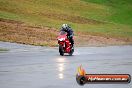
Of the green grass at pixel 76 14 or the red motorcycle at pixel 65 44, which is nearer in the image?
the red motorcycle at pixel 65 44

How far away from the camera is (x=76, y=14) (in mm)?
75125

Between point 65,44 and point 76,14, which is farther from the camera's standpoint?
point 76,14

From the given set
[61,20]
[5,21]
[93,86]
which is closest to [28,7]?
[61,20]

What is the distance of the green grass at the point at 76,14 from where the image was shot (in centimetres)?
6139

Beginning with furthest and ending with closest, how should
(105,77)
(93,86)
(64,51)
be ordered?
1. (64,51)
2. (93,86)
3. (105,77)

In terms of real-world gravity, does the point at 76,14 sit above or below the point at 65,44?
below

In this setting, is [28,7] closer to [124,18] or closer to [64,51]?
[124,18]

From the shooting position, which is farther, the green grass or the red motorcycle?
the green grass

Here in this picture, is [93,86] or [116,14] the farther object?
[116,14]

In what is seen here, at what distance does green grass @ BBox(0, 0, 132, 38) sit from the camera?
201 ft

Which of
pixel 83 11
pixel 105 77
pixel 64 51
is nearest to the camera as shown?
pixel 105 77

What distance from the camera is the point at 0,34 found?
44219 mm

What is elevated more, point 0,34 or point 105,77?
point 105,77

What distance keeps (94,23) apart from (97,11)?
12.3 m
